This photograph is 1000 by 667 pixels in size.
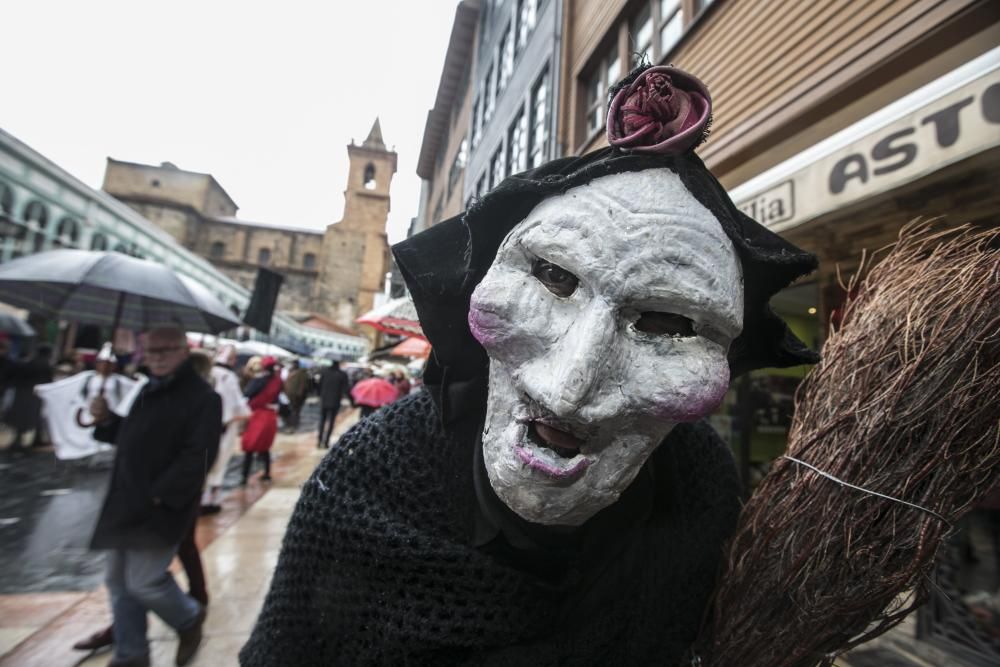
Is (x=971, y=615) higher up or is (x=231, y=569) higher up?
(x=971, y=615)

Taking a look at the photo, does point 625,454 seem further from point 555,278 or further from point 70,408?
point 70,408

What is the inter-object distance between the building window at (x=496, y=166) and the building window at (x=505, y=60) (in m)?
1.54

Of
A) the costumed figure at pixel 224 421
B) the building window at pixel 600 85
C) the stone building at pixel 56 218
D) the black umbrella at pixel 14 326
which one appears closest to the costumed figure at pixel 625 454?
the costumed figure at pixel 224 421

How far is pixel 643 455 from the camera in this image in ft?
3.02

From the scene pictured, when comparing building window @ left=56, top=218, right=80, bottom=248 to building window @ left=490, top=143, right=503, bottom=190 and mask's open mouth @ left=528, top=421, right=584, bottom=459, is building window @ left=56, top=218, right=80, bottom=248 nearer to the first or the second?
building window @ left=490, top=143, right=503, bottom=190

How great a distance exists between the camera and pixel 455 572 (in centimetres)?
100

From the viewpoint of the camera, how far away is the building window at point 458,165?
17141 mm

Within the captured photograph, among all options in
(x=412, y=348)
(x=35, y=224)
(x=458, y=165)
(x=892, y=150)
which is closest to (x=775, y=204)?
(x=892, y=150)

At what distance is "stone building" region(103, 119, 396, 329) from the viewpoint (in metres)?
39.7

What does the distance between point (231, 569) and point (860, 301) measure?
173 inches

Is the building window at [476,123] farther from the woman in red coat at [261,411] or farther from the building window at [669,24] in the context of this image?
the woman in red coat at [261,411]

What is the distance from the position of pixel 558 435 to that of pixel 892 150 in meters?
2.63

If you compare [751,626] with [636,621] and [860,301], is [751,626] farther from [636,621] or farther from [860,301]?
[860,301]

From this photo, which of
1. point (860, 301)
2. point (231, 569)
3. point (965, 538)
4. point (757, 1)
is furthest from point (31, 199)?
point (965, 538)
